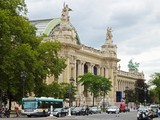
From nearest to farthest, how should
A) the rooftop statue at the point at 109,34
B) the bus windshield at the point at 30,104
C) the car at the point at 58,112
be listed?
the bus windshield at the point at 30,104
the car at the point at 58,112
the rooftop statue at the point at 109,34

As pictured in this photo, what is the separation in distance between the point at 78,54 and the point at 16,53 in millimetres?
63582

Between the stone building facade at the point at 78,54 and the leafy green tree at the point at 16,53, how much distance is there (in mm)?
43719

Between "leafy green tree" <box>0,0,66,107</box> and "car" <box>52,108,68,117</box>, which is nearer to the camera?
"leafy green tree" <box>0,0,66,107</box>

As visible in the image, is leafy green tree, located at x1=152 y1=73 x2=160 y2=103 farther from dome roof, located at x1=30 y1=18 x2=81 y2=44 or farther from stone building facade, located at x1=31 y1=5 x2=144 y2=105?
dome roof, located at x1=30 y1=18 x2=81 y2=44

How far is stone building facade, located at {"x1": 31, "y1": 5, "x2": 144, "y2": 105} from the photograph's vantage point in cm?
10631

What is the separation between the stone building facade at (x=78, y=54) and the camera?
349ft

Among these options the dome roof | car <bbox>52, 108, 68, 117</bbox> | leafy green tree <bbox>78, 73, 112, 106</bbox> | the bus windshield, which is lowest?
car <bbox>52, 108, 68, 117</bbox>

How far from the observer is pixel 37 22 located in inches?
4968

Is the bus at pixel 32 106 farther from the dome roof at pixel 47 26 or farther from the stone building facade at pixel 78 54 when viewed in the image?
the dome roof at pixel 47 26

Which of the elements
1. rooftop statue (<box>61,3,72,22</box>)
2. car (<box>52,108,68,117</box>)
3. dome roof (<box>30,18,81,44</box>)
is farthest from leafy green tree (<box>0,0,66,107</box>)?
dome roof (<box>30,18,81,44</box>)

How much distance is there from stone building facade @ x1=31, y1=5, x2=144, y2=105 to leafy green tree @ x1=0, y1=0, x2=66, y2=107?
43.7 m

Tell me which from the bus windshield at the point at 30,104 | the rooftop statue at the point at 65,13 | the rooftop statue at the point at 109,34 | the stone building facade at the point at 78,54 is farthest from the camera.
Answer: the rooftop statue at the point at 109,34

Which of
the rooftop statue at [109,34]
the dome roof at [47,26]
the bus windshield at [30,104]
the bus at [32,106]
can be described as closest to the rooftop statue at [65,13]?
the dome roof at [47,26]

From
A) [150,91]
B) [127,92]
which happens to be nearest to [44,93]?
[127,92]
